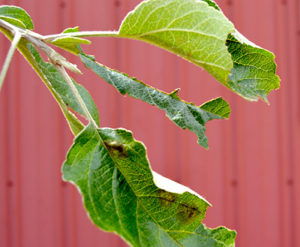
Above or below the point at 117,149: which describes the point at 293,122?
above

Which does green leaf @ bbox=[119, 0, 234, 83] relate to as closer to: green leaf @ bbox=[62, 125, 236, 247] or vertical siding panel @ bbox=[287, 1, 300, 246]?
green leaf @ bbox=[62, 125, 236, 247]

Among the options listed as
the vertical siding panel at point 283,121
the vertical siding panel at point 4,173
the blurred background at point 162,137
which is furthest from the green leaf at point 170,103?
the vertical siding panel at point 283,121

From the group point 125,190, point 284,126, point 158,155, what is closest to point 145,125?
point 158,155

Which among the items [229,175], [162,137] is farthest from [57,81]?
[229,175]

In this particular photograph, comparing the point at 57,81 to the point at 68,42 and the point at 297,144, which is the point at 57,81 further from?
the point at 297,144

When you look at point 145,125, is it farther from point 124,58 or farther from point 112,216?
point 112,216

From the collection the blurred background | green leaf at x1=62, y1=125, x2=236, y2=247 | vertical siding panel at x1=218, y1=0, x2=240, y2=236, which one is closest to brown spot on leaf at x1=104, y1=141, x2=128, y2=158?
green leaf at x1=62, y1=125, x2=236, y2=247
